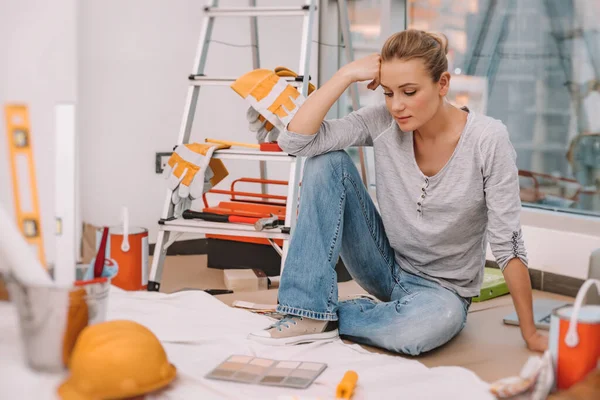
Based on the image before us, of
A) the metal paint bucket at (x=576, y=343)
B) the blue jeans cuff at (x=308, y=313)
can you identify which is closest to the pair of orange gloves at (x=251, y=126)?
the blue jeans cuff at (x=308, y=313)

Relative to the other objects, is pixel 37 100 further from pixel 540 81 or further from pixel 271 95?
pixel 540 81

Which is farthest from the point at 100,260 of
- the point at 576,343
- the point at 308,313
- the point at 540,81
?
the point at 540,81

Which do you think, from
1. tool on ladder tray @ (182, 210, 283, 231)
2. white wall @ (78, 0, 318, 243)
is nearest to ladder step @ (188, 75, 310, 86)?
tool on ladder tray @ (182, 210, 283, 231)

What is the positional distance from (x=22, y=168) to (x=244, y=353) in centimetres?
99

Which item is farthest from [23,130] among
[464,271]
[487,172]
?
[464,271]

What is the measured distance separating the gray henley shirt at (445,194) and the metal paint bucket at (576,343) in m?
0.34

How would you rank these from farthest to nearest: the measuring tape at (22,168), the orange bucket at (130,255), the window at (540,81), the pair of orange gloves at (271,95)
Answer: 1. the window at (540,81)
2. the pair of orange gloves at (271,95)
3. the orange bucket at (130,255)
4. the measuring tape at (22,168)

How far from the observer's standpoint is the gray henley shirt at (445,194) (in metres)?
1.75

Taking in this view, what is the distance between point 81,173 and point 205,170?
0.76 m

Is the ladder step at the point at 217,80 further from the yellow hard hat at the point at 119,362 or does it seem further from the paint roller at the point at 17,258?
the paint roller at the point at 17,258

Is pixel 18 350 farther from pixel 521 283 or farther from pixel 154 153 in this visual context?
pixel 154 153

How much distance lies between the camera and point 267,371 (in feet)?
5.13

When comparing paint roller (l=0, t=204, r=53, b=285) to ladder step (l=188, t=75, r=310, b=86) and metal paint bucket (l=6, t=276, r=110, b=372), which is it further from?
ladder step (l=188, t=75, r=310, b=86)

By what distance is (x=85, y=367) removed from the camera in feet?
3.48
